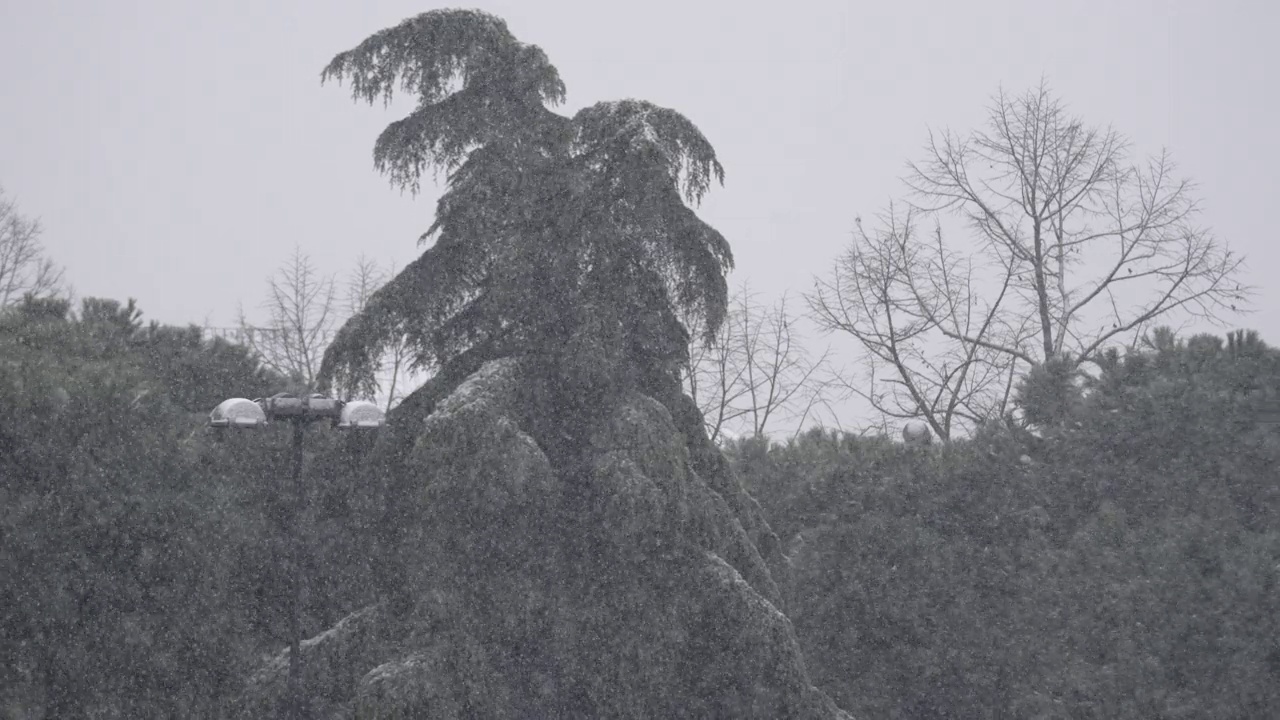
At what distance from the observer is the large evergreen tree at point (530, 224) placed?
1111 centimetres

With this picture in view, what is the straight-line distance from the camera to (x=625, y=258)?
11273 millimetres

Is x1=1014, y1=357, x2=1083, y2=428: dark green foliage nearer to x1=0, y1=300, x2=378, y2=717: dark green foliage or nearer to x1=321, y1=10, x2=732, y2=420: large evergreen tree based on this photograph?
x1=321, y1=10, x2=732, y2=420: large evergreen tree

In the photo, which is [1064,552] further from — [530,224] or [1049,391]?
[530,224]

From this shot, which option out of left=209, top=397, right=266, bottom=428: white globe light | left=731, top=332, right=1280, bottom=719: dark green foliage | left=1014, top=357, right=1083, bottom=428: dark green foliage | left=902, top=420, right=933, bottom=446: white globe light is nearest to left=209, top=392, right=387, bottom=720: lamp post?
left=209, top=397, right=266, bottom=428: white globe light

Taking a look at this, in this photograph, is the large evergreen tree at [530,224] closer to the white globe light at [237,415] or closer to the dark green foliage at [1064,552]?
the white globe light at [237,415]

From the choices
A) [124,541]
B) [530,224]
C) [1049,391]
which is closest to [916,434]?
[1049,391]

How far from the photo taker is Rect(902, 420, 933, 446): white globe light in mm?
14562

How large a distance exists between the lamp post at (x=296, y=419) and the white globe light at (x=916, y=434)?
20.2 ft

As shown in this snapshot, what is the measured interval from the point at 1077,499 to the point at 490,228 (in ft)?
20.2

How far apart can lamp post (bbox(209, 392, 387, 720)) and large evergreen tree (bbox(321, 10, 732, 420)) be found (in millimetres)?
407

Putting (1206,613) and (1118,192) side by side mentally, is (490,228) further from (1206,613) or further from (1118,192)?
(1118,192)

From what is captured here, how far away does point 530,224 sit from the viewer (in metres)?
11.3

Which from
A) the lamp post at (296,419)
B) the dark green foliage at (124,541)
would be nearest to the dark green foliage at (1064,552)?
A: the dark green foliage at (124,541)

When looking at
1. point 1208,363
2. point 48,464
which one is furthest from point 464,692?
point 1208,363
